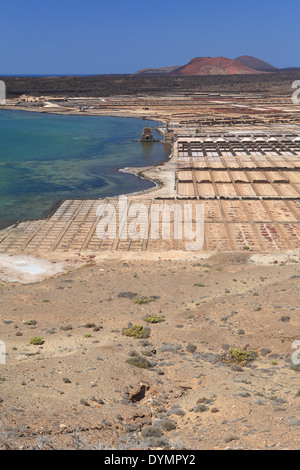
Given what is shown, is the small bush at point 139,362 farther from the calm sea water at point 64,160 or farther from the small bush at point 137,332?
the calm sea water at point 64,160

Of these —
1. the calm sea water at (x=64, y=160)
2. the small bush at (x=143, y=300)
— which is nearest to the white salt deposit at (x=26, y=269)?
the small bush at (x=143, y=300)

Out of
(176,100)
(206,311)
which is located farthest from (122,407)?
(176,100)

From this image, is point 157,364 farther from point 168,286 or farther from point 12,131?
point 12,131

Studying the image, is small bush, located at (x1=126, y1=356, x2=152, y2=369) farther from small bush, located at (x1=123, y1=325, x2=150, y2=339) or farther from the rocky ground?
small bush, located at (x1=123, y1=325, x2=150, y2=339)

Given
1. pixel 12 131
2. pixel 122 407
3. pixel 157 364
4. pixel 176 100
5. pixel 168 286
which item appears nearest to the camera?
pixel 122 407

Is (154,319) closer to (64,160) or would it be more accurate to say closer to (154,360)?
(154,360)
